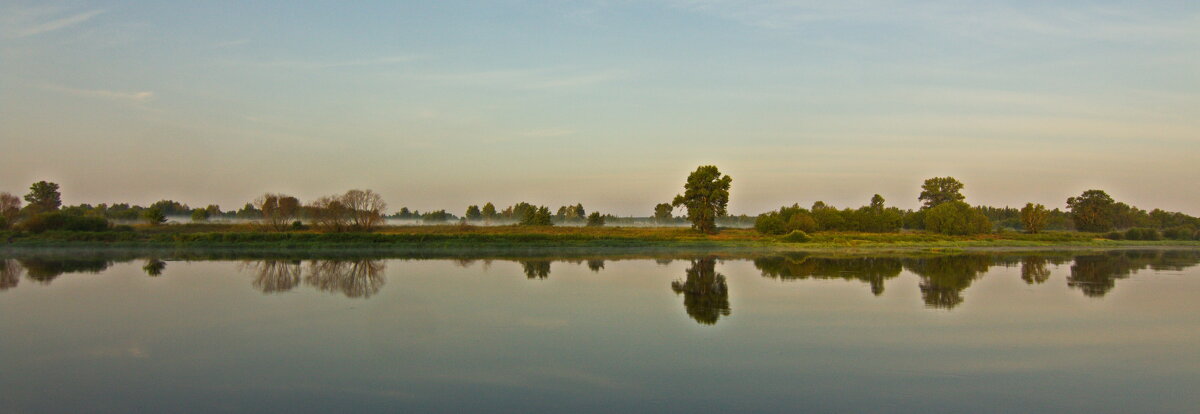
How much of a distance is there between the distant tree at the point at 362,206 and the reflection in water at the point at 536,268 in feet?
75.3

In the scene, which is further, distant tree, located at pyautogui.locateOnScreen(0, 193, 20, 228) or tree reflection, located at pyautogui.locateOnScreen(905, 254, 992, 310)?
distant tree, located at pyautogui.locateOnScreen(0, 193, 20, 228)

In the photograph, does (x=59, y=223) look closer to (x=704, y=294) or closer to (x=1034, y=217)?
(x=704, y=294)

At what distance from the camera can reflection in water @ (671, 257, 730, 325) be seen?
47.1 ft

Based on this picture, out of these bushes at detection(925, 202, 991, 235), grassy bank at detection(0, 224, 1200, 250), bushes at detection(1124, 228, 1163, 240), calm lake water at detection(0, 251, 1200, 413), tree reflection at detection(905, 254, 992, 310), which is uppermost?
bushes at detection(925, 202, 991, 235)

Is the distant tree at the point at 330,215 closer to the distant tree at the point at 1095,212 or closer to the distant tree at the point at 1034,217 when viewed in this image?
the distant tree at the point at 1034,217

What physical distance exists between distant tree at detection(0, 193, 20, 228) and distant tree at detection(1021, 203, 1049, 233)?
7630 centimetres

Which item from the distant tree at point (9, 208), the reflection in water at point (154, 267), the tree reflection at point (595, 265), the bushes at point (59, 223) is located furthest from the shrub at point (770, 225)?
the distant tree at point (9, 208)

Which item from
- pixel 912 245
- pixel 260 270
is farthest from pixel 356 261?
pixel 912 245

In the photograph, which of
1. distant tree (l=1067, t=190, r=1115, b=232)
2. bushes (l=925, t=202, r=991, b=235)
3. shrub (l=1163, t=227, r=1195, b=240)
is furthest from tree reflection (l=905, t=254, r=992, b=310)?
distant tree (l=1067, t=190, r=1115, b=232)

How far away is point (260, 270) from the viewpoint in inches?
968

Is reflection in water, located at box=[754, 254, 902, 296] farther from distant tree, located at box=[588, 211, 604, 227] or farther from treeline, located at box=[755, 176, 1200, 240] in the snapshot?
distant tree, located at box=[588, 211, 604, 227]

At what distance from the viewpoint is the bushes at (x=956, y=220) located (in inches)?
2255

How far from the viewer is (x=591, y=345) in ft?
35.4

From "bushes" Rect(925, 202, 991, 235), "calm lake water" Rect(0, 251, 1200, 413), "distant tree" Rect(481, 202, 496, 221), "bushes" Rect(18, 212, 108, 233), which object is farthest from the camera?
"distant tree" Rect(481, 202, 496, 221)
